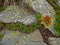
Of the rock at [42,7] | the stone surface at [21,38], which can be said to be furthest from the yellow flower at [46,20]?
the stone surface at [21,38]

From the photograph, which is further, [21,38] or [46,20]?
[46,20]

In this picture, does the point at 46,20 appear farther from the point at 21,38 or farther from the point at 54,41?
the point at 21,38

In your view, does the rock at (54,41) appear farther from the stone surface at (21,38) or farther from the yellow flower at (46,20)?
the yellow flower at (46,20)

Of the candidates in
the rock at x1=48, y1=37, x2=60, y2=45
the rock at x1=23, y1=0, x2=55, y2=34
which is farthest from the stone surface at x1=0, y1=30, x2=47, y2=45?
the rock at x1=23, y1=0, x2=55, y2=34

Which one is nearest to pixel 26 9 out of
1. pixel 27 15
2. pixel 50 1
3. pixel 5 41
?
pixel 27 15

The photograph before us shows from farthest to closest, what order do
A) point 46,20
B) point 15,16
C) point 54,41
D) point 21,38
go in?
point 15,16 → point 46,20 → point 21,38 → point 54,41

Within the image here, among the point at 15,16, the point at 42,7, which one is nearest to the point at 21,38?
the point at 15,16
